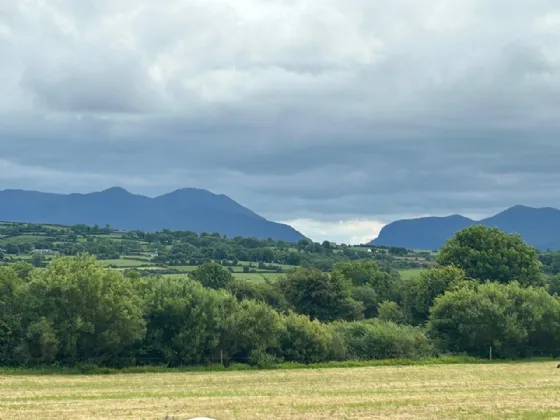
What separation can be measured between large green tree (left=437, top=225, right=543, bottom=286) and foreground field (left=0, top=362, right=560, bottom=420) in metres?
→ 55.8

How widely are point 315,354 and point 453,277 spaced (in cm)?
4219

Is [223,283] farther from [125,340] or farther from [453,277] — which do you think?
[125,340]

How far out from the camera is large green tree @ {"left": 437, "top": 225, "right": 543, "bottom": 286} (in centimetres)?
11162

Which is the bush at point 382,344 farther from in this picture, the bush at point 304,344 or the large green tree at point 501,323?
the large green tree at point 501,323

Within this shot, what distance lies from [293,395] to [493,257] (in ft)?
255

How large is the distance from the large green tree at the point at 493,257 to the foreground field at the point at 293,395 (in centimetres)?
5584

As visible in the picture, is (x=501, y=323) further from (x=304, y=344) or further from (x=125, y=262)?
(x=125, y=262)

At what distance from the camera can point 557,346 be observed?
7581cm

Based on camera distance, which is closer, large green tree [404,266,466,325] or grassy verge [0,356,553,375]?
grassy verge [0,356,553,375]

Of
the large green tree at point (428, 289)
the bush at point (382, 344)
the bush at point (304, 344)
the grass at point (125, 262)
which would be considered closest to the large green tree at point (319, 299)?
the large green tree at point (428, 289)

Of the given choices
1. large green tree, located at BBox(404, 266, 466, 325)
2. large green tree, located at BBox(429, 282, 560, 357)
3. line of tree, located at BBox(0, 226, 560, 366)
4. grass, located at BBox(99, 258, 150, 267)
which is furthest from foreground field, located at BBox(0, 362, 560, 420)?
grass, located at BBox(99, 258, 150, 267)

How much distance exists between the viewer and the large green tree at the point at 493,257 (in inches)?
4395

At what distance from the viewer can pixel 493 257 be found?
367 ft

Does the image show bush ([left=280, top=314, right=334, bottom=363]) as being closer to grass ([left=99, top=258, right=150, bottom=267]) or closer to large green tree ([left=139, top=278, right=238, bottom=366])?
large green tree ([left=139, top=278, right=238, bottom=366])
